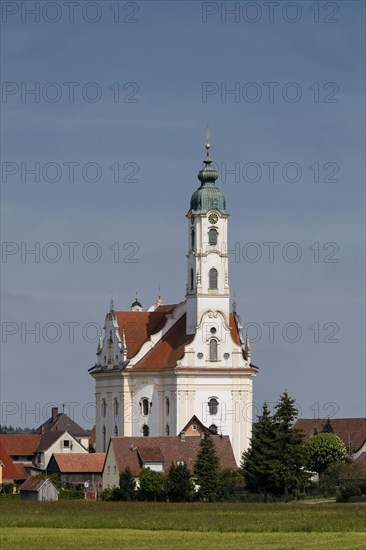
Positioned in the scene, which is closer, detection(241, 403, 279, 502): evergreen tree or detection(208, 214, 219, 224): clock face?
detection(241, 403, 279, 502): evergreen tree

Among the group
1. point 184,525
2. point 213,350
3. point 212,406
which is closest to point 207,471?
point 212,406

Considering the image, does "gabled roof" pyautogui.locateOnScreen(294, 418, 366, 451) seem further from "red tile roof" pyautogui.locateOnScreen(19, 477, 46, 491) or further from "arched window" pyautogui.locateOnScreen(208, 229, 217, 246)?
"red tile roof" pyautogui.locateOnScreen(19, 477, 46, 491)

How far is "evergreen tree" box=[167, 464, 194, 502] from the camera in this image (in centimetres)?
10562

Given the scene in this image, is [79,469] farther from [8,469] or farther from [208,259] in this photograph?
[208,259]

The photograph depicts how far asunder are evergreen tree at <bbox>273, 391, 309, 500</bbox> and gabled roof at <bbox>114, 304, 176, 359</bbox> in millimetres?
31586

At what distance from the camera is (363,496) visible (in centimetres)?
10219

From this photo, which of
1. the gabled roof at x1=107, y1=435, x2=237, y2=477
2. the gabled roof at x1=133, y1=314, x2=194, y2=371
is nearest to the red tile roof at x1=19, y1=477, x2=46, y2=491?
the gabled roof at x1=107, y1=435, x2=237, y2=477

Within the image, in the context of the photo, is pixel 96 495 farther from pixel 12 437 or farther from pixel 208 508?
pixel 12 437

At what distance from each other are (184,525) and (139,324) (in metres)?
68.8

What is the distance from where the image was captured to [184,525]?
7488 centimetres

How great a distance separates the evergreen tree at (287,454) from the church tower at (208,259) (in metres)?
28.1

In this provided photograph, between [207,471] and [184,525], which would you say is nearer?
[184,525]

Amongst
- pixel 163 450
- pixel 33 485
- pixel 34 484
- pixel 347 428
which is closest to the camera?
pixel 33 485

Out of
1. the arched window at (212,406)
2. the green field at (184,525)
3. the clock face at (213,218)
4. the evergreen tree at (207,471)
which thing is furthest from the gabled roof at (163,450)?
the clock face at (213,218)
